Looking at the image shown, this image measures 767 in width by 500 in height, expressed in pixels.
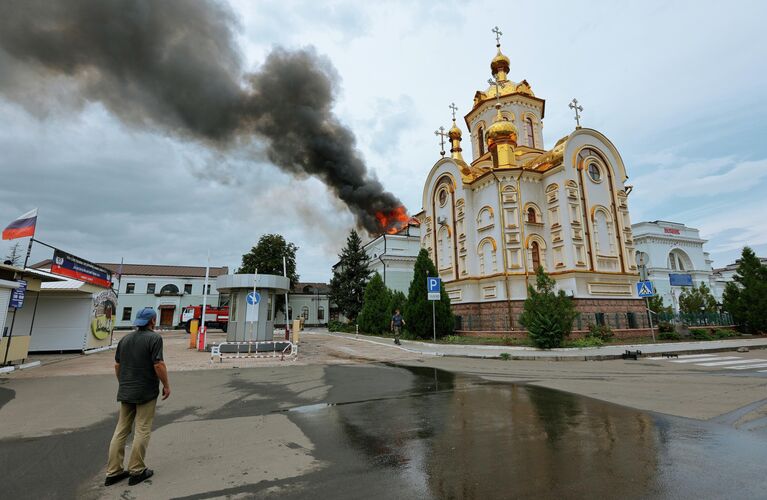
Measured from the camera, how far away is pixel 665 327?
21188 millimetres

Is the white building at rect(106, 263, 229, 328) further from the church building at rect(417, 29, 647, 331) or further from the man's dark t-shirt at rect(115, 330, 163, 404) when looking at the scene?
the man's dark t-shirt at rect(115, 330, 163, 404)

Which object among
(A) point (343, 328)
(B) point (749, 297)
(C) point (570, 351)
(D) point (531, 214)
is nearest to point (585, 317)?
(C) point (570, 351)

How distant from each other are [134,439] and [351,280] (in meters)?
33.4

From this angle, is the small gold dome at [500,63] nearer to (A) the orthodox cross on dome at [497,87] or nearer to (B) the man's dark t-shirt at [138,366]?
(A) the orthodox cross on dome at [497,87]

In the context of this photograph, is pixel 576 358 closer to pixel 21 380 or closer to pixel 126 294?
pixel 21 380

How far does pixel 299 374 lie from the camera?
10805 millimetres

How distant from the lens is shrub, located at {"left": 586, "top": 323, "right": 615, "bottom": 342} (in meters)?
19.0

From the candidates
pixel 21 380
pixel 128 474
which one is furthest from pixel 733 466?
pixel 21 380

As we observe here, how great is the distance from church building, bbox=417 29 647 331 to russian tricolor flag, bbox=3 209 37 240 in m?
→ 21.3

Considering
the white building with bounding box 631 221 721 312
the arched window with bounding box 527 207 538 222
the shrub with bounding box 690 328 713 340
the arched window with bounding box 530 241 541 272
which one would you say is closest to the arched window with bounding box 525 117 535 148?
the arched window with bounding box 527 207 538 222

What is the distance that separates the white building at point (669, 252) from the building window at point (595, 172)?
22.2 metres

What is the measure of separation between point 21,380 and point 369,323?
22.5 metres

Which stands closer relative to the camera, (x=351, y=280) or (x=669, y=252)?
(x=351, y=280)

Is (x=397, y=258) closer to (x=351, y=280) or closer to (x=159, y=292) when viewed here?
(x=351, y=280)
